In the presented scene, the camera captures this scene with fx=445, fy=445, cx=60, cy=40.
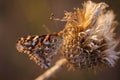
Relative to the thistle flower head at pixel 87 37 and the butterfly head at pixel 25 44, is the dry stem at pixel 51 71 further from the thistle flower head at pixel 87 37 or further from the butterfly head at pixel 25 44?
the butterfly head at pixel 25 44

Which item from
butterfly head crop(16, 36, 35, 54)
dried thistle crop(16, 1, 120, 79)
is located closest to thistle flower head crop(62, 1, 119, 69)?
dried thistle crop(16, 1, 120, 79)

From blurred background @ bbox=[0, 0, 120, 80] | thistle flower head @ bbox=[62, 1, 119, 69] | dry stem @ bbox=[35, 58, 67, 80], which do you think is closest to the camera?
dry stem @ bbox=[35, 58, 67, 80]

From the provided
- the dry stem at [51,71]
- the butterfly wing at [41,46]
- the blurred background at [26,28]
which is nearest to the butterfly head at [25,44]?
the butterfly wing at [41,46]

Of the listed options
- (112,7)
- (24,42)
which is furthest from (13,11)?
(24,42)

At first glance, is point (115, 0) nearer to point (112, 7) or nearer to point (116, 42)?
point (112, 7)

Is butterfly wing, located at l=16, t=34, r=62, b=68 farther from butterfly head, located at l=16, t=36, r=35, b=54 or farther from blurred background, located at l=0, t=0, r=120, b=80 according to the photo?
blurred background, located at l=0, t=0, r=120, b=80

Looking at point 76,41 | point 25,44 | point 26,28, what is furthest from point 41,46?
point 26,28
